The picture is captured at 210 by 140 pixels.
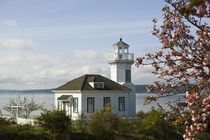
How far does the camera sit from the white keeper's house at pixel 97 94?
29.0m

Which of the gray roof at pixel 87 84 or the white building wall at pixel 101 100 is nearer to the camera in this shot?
the white building wall at pixel 101 100

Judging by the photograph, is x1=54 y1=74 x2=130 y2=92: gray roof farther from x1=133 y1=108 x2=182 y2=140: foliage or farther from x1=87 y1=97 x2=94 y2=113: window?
x1=133 y1=108 x2=182 y2=140: foliage

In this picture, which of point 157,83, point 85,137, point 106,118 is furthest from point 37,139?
point 157,83

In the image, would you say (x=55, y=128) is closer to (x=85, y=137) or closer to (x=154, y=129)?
(x=85, y=137)

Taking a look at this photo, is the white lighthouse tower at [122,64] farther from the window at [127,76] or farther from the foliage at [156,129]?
the foliage at [156,129]

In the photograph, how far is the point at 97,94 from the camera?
96.8ft

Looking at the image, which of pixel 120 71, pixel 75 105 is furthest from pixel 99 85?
pixel 120 71

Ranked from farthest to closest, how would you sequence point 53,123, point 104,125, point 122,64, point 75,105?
point 122,64
point 75,105
point 104,125
point 53,123

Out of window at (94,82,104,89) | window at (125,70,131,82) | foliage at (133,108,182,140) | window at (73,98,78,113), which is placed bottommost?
foliage at (133,108,182,140)

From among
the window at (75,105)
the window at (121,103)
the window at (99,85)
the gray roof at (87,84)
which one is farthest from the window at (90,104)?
the window at (121,103)

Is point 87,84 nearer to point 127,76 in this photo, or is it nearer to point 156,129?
point 127,76

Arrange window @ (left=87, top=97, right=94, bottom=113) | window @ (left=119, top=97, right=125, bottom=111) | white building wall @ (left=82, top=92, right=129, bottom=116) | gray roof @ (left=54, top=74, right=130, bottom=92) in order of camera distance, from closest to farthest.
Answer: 1. white building wall @ (left=82, top=92, right=129, bottom=116)
2. window @ (left=87, top=97, right=94, bottom=113)
3. gray roof @ (left=54, top=74, right=130, bottom=92)
4. window @ (left=119, top=97, right=125, bottom=111)

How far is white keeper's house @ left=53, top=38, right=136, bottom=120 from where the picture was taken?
95.0 ft

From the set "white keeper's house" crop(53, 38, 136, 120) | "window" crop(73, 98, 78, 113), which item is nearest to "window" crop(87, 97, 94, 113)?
"white keeper's house" crop(53, 38, 136, 120)
